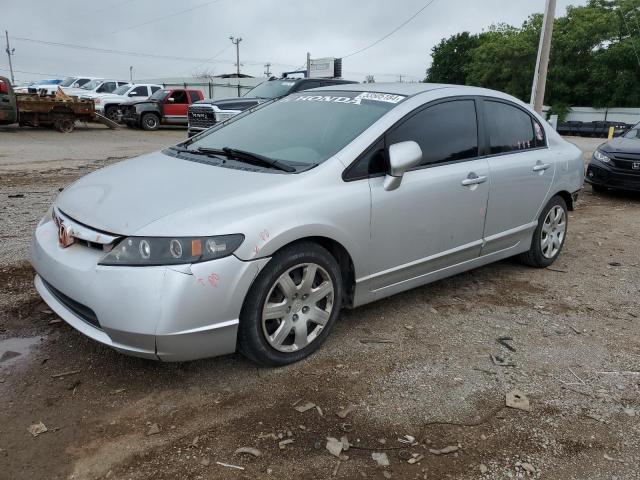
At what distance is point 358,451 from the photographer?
8.32 feet

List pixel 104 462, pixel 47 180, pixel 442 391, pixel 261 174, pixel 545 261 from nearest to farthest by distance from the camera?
pixel 104 462
pixel 442 391
pixel 261 174
pixel 545 261
pixel 47 180

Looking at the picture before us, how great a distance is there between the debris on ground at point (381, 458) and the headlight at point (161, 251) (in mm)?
1199

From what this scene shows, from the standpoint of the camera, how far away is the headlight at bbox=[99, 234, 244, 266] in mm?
2695

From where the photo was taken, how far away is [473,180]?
4.07 meters

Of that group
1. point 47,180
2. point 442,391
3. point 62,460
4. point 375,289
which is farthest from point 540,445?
point 47,180

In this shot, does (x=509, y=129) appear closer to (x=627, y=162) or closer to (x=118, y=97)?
(x=627, y=162)

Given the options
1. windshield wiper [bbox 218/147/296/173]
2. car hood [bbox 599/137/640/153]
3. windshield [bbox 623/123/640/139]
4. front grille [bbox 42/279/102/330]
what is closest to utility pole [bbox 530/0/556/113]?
windshield [bbox 623/123/640/139]

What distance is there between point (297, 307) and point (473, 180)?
69.2 inches

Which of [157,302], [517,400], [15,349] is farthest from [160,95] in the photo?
[517,400]

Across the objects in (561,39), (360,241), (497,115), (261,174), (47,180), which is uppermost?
(561,39)

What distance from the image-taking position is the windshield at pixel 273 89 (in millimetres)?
13156

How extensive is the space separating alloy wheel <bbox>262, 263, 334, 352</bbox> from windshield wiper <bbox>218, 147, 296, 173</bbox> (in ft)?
2.14

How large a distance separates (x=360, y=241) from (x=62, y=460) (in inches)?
76.7

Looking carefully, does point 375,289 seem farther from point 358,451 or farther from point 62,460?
point 62,460
